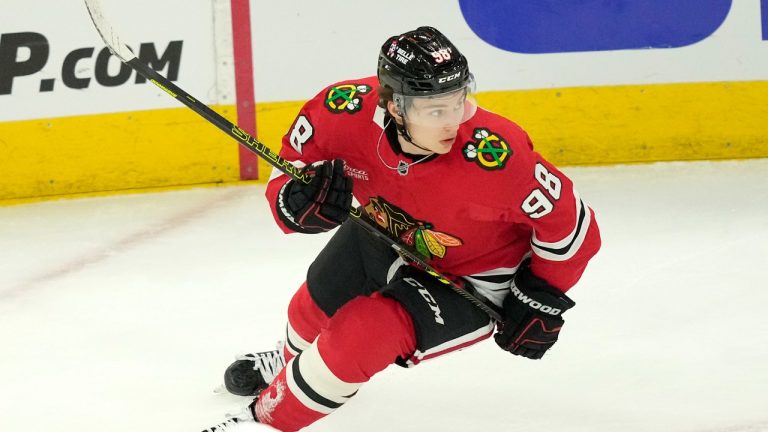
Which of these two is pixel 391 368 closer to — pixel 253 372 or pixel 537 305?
pixel 253 372

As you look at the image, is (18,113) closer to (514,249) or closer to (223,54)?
(223,54)

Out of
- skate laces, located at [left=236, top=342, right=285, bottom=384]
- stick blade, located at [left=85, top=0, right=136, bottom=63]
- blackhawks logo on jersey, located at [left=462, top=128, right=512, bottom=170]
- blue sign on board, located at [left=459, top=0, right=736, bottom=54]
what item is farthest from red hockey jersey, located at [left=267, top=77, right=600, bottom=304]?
blue sign on board, located at [left=459, top=0, right=736, bottom=54]

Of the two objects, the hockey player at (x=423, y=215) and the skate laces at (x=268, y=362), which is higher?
the hockey player at (x=423, y=215)

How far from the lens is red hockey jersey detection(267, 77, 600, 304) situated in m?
2.24

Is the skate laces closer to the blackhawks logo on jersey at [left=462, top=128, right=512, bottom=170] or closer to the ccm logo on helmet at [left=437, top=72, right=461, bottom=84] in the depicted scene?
the blackhawks logo on jersey at [left=462, top=128, right=512, bottom=170]

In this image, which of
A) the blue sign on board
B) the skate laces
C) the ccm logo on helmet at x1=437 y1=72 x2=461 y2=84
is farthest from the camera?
the blue sign on board

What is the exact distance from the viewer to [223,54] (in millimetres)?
4266

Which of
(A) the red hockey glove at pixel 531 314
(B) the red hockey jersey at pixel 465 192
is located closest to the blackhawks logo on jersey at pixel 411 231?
(B) the red hockey jersey at pixel 465 192

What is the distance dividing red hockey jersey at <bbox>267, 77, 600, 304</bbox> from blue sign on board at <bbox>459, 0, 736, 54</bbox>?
2.00m

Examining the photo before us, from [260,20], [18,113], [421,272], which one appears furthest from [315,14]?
[421,272]

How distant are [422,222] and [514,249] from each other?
22 centimetres

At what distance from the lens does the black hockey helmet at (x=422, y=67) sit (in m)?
2.16

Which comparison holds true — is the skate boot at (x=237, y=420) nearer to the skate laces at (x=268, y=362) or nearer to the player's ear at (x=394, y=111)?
the skate laces at (x=268, y=362)

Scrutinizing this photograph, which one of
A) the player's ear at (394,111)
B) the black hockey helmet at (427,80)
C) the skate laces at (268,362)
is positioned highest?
the black hockey helmet at (427,80)
